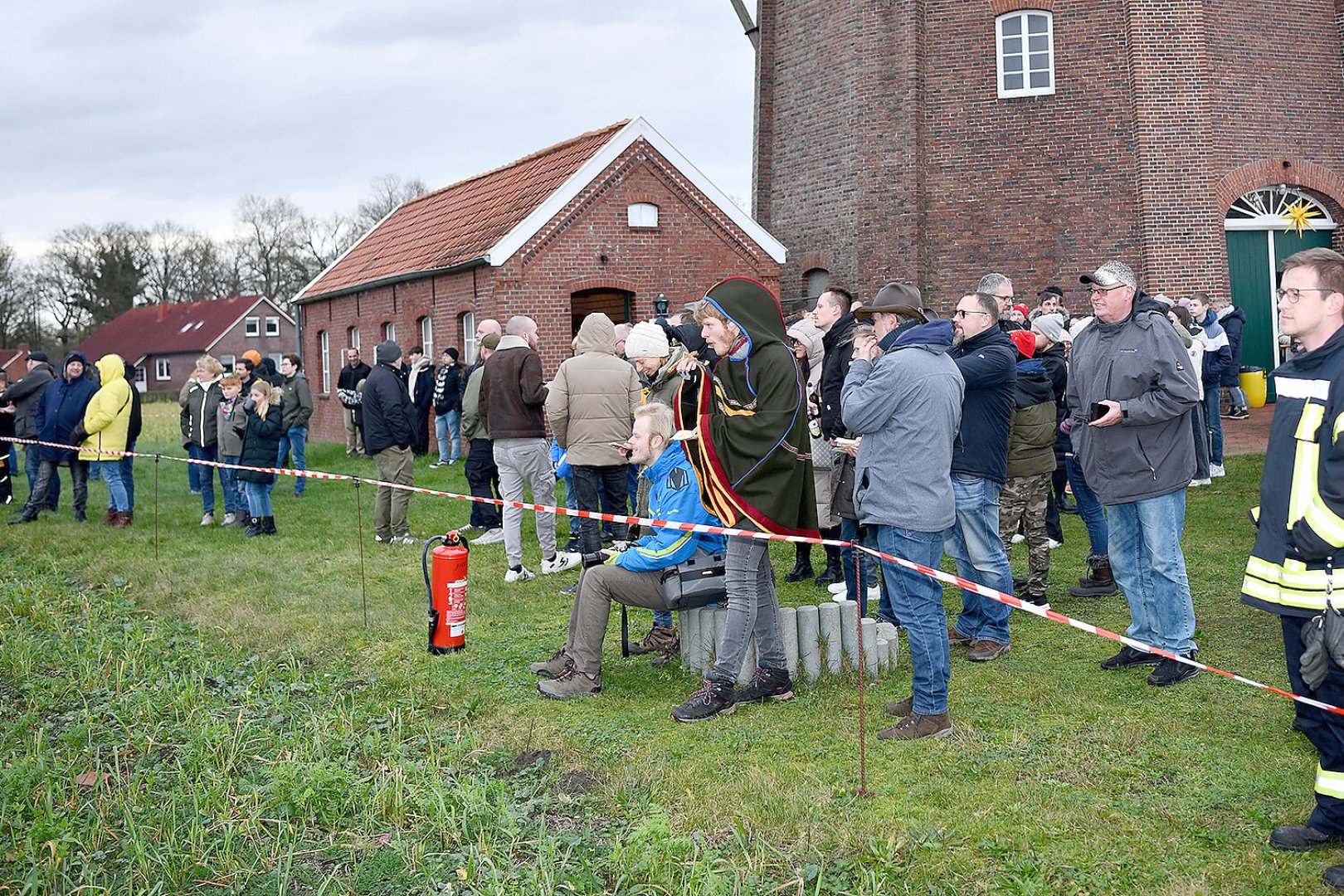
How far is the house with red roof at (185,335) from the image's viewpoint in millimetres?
66312

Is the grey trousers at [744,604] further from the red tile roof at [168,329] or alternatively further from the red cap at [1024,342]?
the red tile roof at [168,329]

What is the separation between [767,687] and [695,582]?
0.68m

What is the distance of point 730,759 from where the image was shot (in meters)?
5.38

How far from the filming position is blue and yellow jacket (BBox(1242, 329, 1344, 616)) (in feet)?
13.0

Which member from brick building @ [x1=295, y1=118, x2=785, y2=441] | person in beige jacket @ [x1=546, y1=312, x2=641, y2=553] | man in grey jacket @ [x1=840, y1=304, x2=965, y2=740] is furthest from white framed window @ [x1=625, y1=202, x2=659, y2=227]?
man in grey jacket @ [x1=840, y1=304, x2=965, y2=740]

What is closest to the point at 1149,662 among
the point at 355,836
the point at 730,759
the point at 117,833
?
the point at 730,759

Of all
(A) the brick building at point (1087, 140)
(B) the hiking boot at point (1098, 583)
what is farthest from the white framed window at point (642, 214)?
(B) the hiking boot at point (1098, 583)

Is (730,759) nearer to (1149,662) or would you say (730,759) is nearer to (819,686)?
(819,686)

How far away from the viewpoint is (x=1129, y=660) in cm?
663

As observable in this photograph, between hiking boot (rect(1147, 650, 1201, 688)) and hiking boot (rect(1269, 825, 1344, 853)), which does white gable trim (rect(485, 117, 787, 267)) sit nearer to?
hiking boot (rect(1147, 650, 1201, 688))

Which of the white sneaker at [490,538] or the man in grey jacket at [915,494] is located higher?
the man in grey jacket at [915,494]

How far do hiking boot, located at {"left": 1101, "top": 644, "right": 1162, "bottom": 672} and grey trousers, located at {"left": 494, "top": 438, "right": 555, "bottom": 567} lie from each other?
4.77 meters

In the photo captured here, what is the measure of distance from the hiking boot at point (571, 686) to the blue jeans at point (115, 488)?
8805mm

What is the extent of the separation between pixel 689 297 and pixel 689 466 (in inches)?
592
